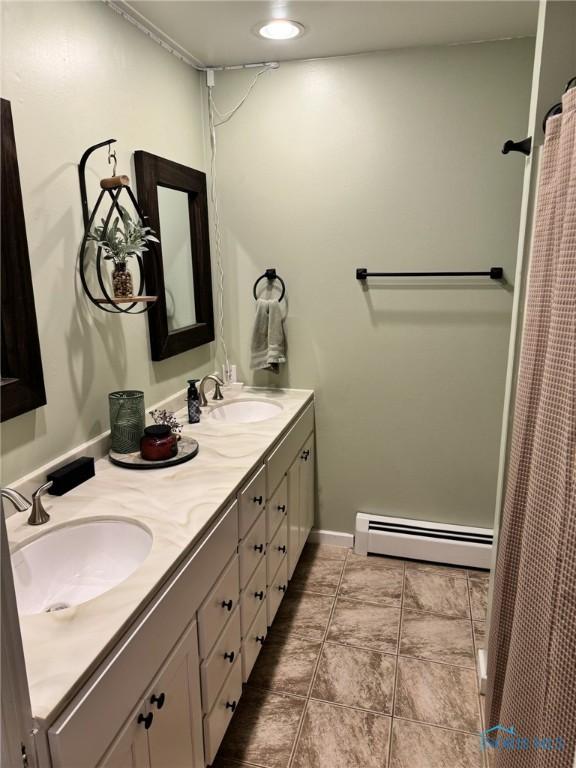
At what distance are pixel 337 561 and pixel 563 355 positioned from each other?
1.86 m

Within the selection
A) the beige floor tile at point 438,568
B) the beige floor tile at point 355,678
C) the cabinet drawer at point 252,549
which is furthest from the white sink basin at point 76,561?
the beige floor tile at point 438,568

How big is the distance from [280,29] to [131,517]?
1793 mm

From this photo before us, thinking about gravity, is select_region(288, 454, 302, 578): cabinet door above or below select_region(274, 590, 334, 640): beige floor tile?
above

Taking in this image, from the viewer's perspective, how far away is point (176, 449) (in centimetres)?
170

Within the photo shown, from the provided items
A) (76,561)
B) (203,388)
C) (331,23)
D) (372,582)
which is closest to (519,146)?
(331,23)

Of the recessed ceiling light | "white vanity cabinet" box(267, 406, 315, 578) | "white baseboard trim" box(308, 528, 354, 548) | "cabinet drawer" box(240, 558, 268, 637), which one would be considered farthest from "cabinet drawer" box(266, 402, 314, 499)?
the recessed ceiling light

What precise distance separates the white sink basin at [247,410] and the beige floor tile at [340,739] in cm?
115

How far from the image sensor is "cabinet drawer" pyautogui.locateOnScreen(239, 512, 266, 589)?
162cm

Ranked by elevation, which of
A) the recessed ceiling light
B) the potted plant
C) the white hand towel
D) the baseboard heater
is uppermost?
the recessed ceiling light

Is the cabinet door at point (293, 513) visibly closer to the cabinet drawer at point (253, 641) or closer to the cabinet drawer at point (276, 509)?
the cabinet drawer at point (276, 509)

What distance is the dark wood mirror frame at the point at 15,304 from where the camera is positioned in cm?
127

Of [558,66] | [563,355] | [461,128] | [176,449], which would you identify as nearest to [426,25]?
[461,128]

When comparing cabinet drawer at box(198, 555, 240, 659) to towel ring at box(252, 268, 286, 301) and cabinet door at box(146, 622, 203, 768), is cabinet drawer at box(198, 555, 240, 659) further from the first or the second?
towel ring at box(252, 268, 286, 301)

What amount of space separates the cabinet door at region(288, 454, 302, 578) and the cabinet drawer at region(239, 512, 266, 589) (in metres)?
0.36
